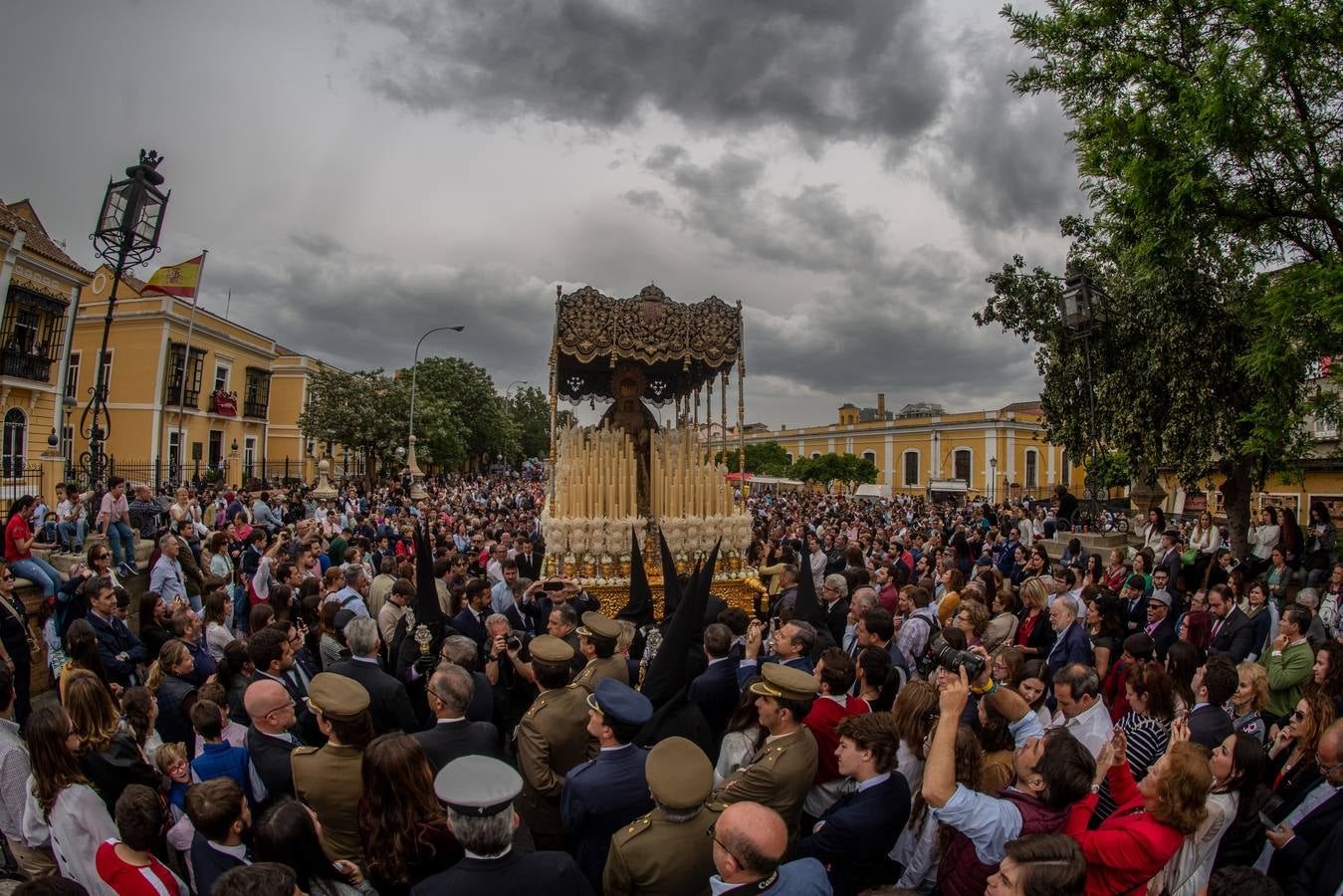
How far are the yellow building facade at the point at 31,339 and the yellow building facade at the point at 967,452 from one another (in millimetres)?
42204

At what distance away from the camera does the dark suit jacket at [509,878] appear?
227 cm

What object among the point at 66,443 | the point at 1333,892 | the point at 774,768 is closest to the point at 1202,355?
the point at 1333,892

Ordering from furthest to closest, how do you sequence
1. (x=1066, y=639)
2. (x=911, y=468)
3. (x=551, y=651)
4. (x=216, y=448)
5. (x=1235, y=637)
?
(x=911, y=468) < (x=216, y=448) < (x=1235, y=637) < (x=1066, y=639) < (x=551, y=651)

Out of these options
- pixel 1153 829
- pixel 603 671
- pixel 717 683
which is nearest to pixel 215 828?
pixel 603 671

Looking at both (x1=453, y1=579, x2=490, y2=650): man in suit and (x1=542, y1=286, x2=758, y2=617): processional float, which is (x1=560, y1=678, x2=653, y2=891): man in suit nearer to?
(x1=453, y1=579, x2=490, y2=650): man in suit

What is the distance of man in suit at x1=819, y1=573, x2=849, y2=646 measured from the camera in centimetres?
668

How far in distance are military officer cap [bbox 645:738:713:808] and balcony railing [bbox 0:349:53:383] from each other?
23.5 meters

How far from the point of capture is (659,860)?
8.54 feet

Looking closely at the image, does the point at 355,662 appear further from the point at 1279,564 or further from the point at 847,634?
the point at 1279,564

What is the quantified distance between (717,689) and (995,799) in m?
1.85

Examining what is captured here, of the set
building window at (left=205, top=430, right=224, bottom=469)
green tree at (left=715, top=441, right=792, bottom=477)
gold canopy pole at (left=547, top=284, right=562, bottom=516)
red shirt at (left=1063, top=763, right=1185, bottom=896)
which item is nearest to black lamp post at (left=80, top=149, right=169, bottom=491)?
gold canopy pole at (left=547, top=284, right=562, bottom=516)

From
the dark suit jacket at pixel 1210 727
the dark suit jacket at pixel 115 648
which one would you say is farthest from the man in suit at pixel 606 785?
the dark suit jacket at pixel 115 648

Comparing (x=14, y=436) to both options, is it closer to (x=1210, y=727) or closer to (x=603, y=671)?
(x=603, y=671)

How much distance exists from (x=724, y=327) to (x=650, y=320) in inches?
38.4
